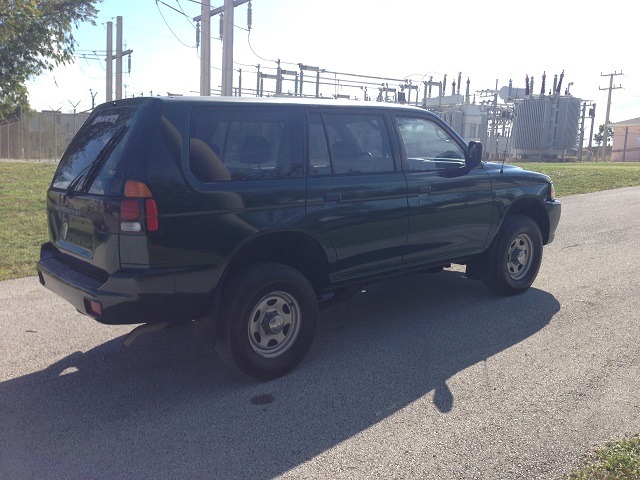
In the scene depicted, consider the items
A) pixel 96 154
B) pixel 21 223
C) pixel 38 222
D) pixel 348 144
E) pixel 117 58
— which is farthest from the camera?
pixel 117 58

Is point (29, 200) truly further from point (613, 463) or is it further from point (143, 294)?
point (613, 463)

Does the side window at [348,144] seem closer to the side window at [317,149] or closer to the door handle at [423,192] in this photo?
the side window at [317,149]

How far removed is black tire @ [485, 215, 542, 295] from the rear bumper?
10.8 feet

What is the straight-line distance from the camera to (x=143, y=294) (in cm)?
398

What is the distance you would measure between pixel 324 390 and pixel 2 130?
31356mm

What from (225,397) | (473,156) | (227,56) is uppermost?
(227,56)

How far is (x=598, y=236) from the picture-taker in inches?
387

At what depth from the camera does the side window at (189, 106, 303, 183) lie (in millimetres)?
4285

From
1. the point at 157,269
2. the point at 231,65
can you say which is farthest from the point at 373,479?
the point at 231,65

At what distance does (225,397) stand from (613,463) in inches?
94.8

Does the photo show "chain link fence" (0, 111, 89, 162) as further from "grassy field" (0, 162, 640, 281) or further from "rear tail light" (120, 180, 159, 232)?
"rear tail light" (120, 180, 159, 232)

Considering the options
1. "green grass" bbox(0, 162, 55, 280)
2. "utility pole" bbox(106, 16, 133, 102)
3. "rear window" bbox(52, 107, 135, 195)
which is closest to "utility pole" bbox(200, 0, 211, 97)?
"green grass" bbox(0, 162, 55, 280)

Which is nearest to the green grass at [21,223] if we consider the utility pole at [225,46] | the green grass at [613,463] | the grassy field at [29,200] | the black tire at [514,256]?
the grassy field at [29,200]

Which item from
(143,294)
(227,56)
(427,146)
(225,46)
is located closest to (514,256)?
(427,146)
